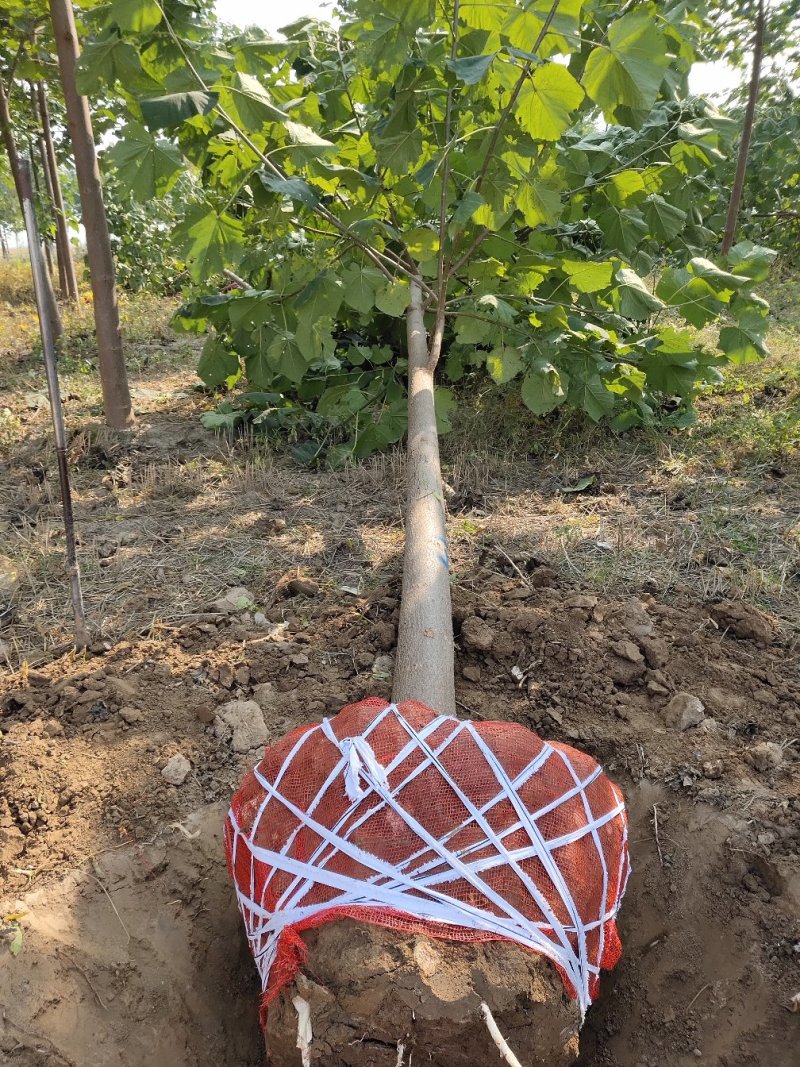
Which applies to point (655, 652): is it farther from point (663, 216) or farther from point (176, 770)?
point (663, 216)

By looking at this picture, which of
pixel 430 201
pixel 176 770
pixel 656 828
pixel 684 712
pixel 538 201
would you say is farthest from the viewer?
pixel 430 201

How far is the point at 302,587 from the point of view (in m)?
2.54

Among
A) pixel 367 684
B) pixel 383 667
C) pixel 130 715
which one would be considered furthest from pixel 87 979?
pixel 383 667

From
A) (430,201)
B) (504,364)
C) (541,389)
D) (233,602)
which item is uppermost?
Result: (430,201)

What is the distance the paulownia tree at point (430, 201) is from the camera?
204 centimetres

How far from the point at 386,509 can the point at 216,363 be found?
1.51 m

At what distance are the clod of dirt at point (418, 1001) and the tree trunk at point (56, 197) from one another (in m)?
8.69

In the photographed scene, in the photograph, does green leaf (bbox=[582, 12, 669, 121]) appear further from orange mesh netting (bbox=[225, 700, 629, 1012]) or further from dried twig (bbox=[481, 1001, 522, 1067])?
dried twig (bbox=[481, 1001, 522, 1067])

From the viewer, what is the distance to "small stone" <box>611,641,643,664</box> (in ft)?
6.82

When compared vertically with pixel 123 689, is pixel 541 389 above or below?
above

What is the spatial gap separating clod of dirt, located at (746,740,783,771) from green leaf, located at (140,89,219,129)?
7.68 feet

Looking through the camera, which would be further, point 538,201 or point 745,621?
point 538,201

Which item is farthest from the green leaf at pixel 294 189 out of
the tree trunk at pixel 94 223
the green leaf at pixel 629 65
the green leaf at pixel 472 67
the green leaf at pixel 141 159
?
the tree trunk at pixel 94 223

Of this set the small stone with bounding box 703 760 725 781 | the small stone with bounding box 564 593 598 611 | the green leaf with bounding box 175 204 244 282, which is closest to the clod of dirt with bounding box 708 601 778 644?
the small stone with bounding box 564 593 598 611
